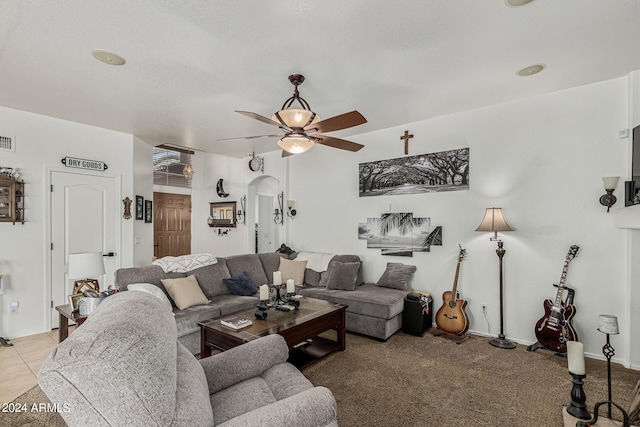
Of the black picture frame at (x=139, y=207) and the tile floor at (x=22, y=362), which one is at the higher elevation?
the black picture frame at (x=139, y=207)

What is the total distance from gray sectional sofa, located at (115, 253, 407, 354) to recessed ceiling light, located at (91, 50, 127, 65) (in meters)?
2.12

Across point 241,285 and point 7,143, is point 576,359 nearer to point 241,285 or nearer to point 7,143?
point 241,285

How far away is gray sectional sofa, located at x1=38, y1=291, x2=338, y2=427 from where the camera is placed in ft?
3.01

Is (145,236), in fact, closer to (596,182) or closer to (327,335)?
(327,335)

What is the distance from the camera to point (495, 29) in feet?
7.40

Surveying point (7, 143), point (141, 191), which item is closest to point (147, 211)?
point (141, 191)

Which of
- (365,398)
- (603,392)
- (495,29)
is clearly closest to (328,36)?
(495,29)

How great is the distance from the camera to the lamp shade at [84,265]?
2920mm

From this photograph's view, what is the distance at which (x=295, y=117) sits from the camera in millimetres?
2740

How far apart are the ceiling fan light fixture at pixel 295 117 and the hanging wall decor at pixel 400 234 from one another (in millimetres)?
2271

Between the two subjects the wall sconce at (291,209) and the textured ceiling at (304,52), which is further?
the wall sconce at (291,209)

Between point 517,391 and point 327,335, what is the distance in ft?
6.52

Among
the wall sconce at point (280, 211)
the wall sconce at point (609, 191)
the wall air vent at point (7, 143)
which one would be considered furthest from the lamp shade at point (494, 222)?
the wall air vent at point (7, 143)

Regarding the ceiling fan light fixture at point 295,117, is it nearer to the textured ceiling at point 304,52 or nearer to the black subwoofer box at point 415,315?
the textured ceiling at point 304,52
